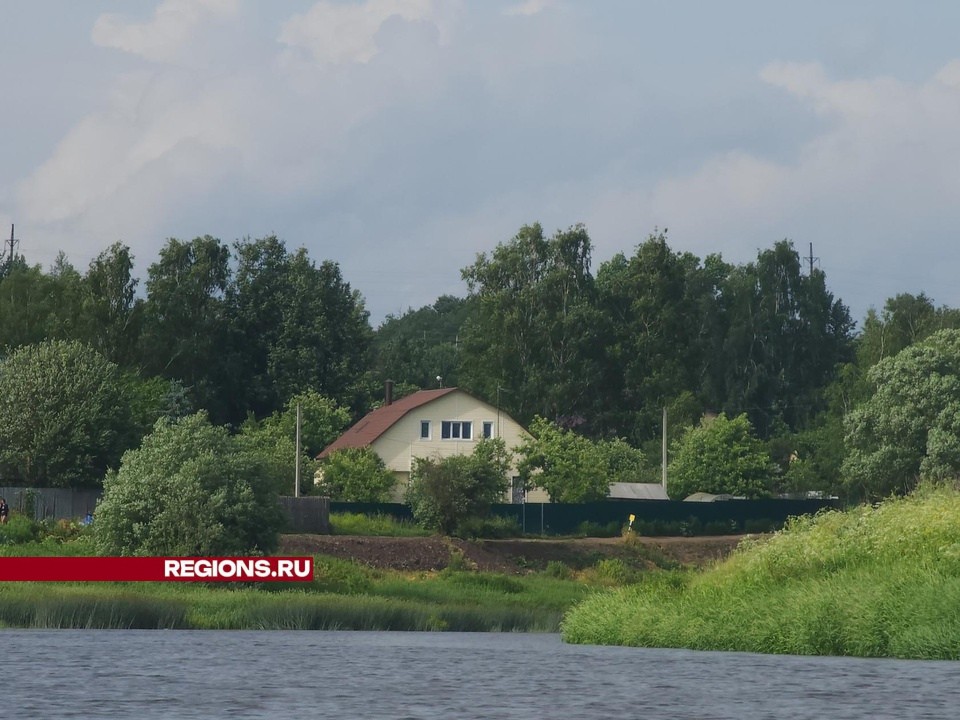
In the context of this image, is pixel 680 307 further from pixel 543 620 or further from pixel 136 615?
pixel 136 615

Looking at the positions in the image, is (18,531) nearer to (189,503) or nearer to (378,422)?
(189,503)

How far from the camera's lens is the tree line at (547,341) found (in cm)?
11381

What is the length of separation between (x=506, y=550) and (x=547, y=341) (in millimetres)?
42309

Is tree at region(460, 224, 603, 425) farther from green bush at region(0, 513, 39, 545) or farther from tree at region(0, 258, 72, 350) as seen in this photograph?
green bush at region(0, 513, 39, 545)

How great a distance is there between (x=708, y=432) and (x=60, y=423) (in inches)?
1722

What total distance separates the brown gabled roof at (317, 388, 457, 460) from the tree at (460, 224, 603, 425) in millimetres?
10031

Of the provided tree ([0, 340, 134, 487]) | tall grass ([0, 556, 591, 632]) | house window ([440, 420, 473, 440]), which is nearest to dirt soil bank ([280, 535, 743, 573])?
tall grass ([0, 556, 591, 632])

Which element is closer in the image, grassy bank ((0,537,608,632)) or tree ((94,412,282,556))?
grassy bank ((0,537,608,632))

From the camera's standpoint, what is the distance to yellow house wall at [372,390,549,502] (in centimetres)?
10969

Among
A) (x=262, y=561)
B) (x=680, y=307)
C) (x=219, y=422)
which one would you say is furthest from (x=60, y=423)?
(x=680, y=307)

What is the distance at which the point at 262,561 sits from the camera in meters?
66.1

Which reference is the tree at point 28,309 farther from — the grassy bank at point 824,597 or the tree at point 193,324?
the grassy bank at point 824,597

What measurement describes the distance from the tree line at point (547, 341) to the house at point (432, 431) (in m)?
3.97

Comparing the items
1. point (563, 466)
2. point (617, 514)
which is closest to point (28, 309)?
point (563, 466)
